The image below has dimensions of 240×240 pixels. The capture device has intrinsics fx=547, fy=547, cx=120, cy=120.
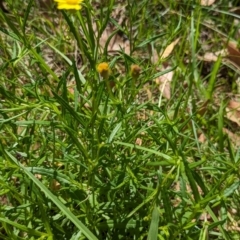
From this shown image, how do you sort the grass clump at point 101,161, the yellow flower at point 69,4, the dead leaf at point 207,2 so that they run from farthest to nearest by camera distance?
the dead leaf at point 207,2 < the grass clump at point 101,161 < the yellow flower at point 69,4

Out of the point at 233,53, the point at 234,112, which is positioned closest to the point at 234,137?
the point at 234,112

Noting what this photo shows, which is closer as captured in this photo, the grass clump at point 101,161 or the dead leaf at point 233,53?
the grass clump at point 101,161

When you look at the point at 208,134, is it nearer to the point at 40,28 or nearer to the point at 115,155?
the point at 115,155

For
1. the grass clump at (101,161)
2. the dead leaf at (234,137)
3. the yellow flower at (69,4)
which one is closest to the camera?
the yellow flower at (69,4)

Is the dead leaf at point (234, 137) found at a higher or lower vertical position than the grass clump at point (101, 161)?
lower

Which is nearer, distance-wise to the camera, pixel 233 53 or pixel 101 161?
pixel 101 161

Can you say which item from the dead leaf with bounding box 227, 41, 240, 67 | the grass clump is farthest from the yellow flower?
the dead leaf with bounding box 227, 41, 240, 67

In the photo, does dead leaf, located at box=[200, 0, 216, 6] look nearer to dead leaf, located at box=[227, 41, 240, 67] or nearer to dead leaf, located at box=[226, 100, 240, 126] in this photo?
dead leaf, located at box=[227, 41, 240, 67]

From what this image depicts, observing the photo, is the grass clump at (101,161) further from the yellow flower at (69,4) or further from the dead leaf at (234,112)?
the dead leaf at (234,112)

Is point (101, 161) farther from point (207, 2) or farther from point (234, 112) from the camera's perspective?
A: point (207, 2)

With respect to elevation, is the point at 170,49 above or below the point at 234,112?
above

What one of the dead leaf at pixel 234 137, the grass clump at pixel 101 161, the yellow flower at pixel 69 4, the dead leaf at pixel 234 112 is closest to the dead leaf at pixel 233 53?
the dead leaf at pixel 234 112
